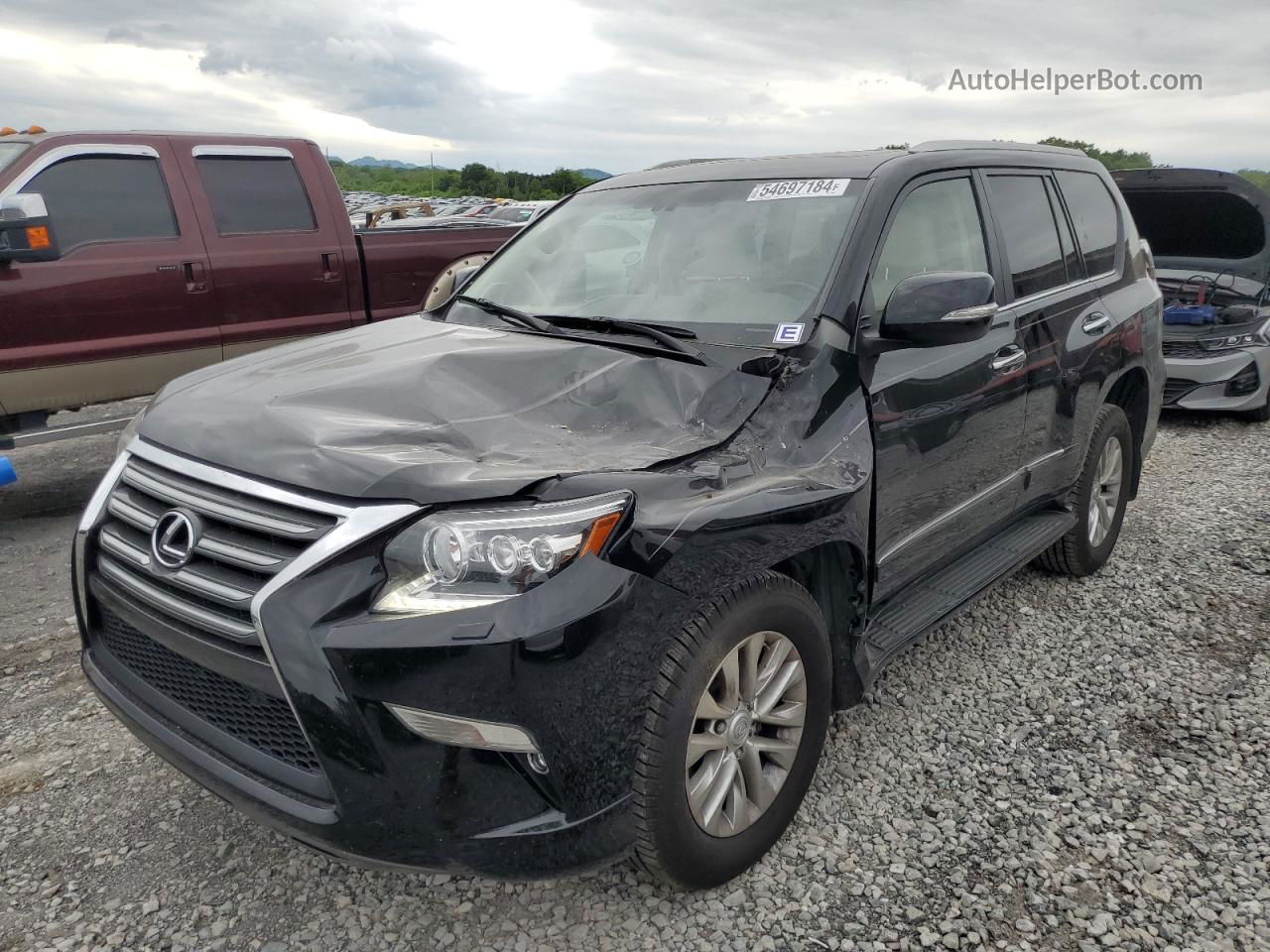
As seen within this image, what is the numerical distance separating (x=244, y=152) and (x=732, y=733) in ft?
18.2

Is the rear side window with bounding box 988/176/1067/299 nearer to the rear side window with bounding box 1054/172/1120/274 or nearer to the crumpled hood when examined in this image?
the rear side window with bounding box 1054/172/1120/274

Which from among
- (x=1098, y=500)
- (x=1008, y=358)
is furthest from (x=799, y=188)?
(x=1098, y=500)

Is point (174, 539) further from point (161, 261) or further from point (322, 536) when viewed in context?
point (161, 261)

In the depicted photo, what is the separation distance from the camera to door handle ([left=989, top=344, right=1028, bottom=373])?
133 inches

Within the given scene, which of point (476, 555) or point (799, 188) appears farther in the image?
point (799, 188)

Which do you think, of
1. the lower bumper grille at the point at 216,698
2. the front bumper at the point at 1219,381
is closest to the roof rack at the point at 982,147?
the lower bumper grille at the point at 216,698

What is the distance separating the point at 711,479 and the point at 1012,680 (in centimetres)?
194

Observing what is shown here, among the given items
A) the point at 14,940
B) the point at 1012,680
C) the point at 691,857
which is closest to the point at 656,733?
the point at 691,857

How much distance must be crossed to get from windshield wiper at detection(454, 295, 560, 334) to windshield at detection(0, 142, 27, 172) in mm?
3631

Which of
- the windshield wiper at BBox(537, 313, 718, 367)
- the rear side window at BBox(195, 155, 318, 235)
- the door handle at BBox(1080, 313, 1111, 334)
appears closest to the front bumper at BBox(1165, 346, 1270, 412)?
the door handle at BBox(1080, 313, 1111, 334)

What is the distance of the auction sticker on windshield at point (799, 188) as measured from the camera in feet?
10.3

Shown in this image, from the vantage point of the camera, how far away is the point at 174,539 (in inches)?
88.7

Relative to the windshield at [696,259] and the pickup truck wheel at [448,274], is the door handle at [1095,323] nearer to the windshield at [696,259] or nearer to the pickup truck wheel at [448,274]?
the windshield at [696,259]

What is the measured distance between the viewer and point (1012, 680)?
3.58 meters
